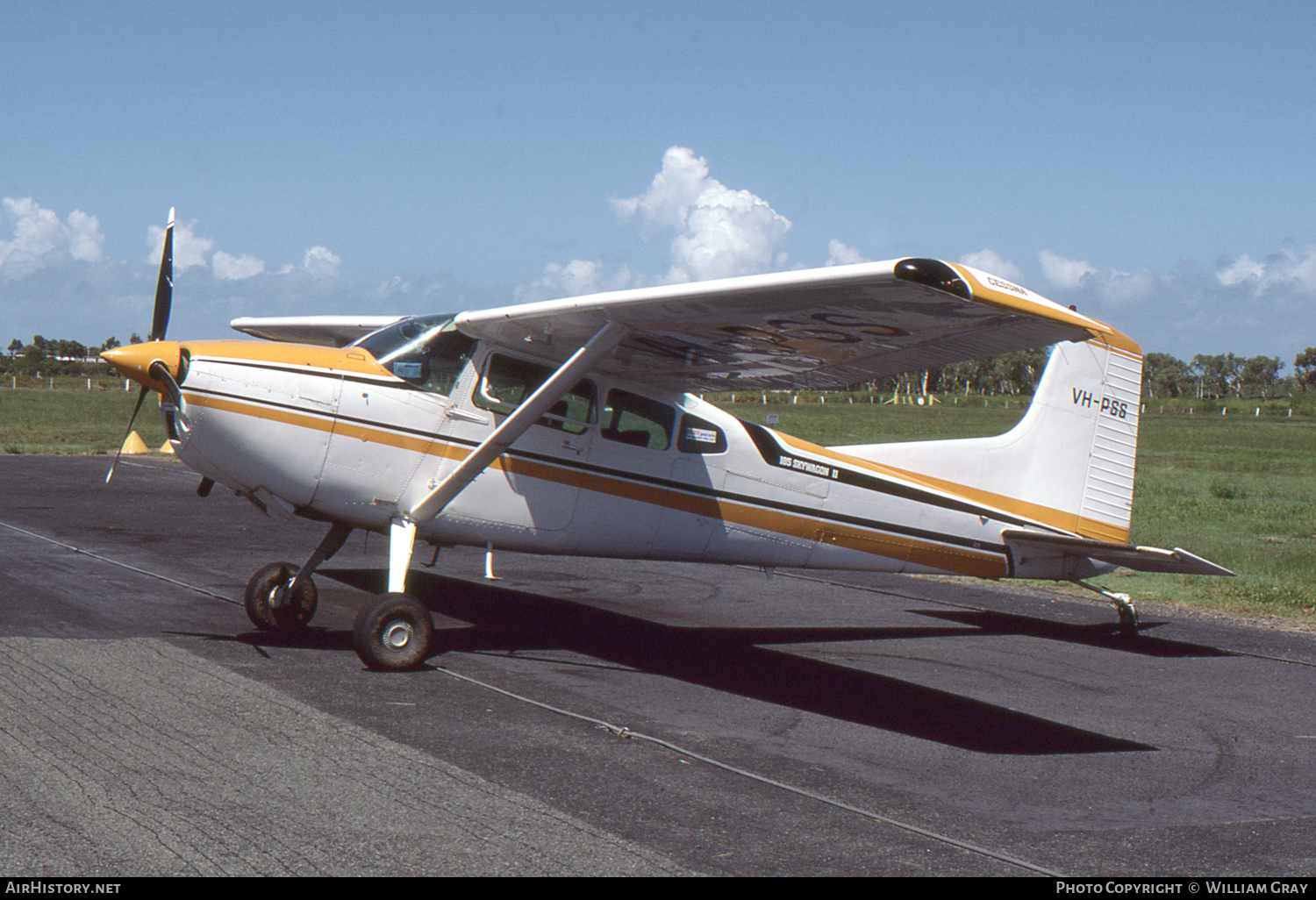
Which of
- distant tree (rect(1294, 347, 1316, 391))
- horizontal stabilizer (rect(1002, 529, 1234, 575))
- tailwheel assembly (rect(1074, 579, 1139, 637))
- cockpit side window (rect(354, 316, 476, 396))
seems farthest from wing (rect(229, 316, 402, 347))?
distant tree (rect(1294, 347, 1316, 391))

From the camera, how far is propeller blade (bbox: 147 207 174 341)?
848 centimetres

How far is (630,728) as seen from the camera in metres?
6.48

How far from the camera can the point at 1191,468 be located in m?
36.6

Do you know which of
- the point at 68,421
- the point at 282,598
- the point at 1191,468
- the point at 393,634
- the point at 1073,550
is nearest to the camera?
→ the point at 393,634

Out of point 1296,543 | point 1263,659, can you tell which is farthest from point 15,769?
point 1296,543

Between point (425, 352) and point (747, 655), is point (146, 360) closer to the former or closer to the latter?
point (425, 352)

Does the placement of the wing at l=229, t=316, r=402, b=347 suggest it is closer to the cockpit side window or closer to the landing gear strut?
the cockpit side window

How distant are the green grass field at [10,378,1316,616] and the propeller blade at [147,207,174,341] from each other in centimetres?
1109

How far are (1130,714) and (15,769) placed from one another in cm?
664

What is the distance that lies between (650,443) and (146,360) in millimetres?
3794

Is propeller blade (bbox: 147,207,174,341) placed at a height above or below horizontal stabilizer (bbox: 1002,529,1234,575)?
above

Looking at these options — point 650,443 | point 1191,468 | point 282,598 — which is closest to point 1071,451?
point 650,443
